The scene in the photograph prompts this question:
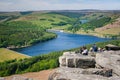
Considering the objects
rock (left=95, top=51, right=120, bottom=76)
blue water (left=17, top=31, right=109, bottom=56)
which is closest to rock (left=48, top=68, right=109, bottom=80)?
rock (left=95, top=51, right=120, bottom=76)

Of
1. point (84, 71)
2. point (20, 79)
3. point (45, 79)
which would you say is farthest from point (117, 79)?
point (45, 79)

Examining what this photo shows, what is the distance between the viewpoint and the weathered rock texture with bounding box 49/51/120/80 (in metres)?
13.8

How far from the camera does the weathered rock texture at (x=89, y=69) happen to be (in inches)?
543

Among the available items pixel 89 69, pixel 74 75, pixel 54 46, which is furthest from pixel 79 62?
pixel 54 46

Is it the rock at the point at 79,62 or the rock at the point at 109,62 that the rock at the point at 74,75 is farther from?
the rock at the point at 79,62

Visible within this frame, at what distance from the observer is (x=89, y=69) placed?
15906 millimetres

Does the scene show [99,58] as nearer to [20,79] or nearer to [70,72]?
[70,72]

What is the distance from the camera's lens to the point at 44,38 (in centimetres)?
17850

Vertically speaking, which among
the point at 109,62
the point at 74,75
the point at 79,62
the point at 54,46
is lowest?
the point at 54,46

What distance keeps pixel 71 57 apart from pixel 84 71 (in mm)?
4104

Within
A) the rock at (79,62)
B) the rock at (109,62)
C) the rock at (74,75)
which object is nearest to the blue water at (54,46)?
the rock at (79,62)

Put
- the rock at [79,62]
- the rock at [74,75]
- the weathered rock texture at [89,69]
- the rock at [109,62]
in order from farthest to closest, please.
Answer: the rock at [79,62], the rock at [109,62], the weathered rock texture at [89,69], the rock at [74,75]

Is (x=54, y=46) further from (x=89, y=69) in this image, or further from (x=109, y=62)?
(x=89, y=69)

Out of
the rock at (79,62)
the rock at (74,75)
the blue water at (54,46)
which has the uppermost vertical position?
the rock at (74,75)
